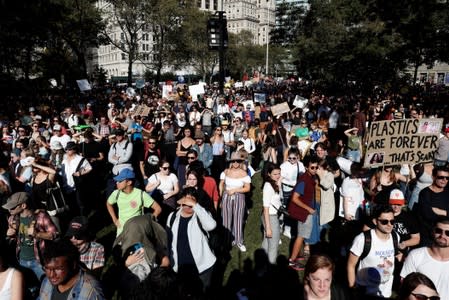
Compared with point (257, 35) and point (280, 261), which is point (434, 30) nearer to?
point (280, 261)

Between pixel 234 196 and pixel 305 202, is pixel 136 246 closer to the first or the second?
pixel 234 196

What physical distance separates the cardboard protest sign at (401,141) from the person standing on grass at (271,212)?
149 cm

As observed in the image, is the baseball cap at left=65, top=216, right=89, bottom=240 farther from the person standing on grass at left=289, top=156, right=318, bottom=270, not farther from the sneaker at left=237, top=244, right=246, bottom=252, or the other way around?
the sneaker at left=237, top=244, right=246, bottom=252

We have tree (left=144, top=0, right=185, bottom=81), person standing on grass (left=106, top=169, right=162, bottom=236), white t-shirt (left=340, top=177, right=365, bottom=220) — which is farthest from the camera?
tree (left=144, top=0, right=185, bottom=81)

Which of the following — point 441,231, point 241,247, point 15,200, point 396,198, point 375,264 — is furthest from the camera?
point 241,247

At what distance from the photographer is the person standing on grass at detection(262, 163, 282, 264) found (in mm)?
5133

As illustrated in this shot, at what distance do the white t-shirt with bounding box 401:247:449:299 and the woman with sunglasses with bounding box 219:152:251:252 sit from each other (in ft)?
9.11

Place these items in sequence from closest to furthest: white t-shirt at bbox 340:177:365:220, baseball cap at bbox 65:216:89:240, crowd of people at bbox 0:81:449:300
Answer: crowd of people at bbox 0:81:449:300
baseball cap at bbox 65:216:89:240
white t-shirt at bbox 340:177:365:220

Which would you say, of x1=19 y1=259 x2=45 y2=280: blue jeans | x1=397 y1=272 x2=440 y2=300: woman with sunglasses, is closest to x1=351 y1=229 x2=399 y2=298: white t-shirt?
x1=397 y1=272 x2=440 y2=300: woman with sunglasses

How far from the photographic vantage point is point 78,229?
3.74 m

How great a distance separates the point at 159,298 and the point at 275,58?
266 ft

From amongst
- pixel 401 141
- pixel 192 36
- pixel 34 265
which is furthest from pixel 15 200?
pixel 192 36

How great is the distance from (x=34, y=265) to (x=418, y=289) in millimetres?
3942

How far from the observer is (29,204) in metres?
4.54
